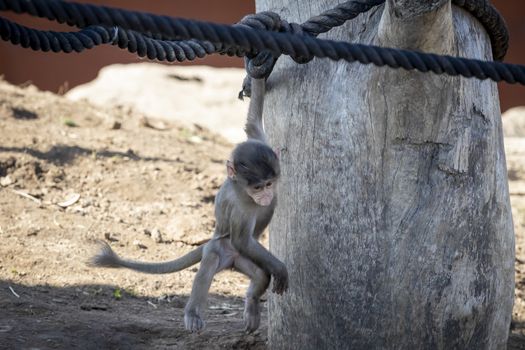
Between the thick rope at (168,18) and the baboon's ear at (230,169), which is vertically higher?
the thick rope at (168,18)

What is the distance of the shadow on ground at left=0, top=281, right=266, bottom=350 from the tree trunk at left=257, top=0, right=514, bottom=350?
0.86 m

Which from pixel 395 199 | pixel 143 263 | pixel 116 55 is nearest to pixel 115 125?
pixel 116 55

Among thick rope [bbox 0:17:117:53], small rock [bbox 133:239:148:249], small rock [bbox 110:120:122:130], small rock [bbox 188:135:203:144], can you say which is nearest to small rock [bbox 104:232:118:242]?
small rock [bbox 133:239:148:249]

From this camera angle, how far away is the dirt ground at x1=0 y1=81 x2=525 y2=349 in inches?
172

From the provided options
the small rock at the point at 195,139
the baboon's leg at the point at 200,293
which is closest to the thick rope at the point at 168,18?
the baboon's leg at the point at 200,293

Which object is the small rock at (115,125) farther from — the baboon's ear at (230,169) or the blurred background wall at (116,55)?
the baboon's ear at (230,169)

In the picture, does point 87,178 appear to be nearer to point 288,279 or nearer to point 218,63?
point 288,279

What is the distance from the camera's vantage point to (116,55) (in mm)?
10125

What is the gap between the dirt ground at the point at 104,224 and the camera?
437cm

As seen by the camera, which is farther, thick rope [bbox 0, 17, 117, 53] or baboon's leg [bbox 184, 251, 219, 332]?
baboon's leg [bbox 184, 251, 219, 332]

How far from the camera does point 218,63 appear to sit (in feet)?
34.1

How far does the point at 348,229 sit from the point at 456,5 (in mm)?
1056

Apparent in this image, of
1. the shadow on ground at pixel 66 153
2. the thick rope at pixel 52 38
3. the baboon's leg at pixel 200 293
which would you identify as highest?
the shadow on ground at pixel 66 153

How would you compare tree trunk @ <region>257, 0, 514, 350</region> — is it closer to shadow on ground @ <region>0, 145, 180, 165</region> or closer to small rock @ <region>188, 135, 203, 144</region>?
shadow on ground @ <region>0, 145, 180, 165</region>
